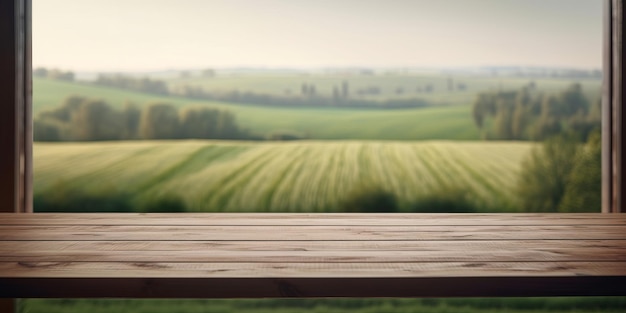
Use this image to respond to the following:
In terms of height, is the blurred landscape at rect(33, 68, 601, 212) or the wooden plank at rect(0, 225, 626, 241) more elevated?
the blurred landscape at rect(33, 68, 601, 212)

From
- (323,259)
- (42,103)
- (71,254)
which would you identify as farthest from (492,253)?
(42,103)

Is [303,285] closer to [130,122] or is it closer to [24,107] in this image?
[24,107]

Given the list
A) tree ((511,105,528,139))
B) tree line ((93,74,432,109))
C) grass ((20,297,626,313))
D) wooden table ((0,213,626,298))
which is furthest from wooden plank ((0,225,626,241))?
tree line ((93,74,432,109))

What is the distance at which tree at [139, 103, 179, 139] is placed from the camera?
3.33 meters

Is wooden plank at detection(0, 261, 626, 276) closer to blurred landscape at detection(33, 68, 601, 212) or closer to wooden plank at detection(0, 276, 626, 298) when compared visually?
wooden plank at detection(0, 276, 626, 298)

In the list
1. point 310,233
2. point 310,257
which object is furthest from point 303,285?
point 310,233

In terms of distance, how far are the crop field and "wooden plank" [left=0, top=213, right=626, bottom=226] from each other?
913mm

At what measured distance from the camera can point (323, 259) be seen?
4.81 feet

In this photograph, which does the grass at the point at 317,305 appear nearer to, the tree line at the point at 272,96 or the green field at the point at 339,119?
the green field at the point at 339,119

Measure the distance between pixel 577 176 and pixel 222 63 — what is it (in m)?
2.02

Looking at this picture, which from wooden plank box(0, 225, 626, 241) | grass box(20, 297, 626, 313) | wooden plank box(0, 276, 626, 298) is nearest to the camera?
wooden plank box(0, 276, 626, 298)

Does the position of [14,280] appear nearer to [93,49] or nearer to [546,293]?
[546,293]

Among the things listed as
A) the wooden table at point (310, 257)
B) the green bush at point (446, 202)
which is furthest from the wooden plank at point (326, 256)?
the green bush at point (446, 202)

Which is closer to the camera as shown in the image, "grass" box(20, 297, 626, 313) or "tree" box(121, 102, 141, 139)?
"grass" box(20, 297, 626, 313)
